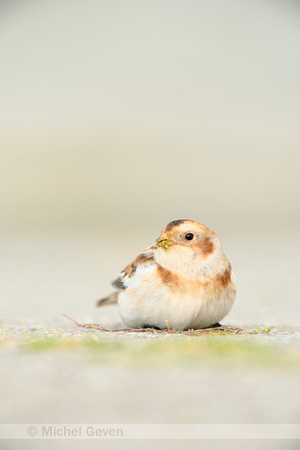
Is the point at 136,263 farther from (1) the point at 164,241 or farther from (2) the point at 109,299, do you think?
(2) the point at 109,299

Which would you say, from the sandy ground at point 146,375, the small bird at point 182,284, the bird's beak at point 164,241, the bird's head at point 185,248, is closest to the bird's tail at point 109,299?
the sandy ground at point 146,375

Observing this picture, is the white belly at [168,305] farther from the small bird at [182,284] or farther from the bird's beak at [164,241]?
the bird's beak at [164,241]

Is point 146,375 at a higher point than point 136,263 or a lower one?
lower

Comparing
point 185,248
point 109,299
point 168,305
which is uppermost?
point 109,299

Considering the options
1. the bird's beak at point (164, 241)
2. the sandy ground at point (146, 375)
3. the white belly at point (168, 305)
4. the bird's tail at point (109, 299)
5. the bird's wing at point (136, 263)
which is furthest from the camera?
the bird's tail at point (109, 299)

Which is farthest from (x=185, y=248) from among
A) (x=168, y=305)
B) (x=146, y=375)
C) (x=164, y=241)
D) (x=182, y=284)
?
(x=146, y=375)

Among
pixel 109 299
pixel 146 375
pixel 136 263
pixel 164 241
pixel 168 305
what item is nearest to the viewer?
pixel 146 375

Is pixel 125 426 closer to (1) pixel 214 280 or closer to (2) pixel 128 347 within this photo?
(2) pixel 128 347

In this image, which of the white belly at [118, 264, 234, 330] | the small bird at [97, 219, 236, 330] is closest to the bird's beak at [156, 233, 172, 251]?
the small bird at [97, 219, 236, 330]

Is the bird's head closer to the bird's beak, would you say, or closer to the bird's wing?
the bird's beak
